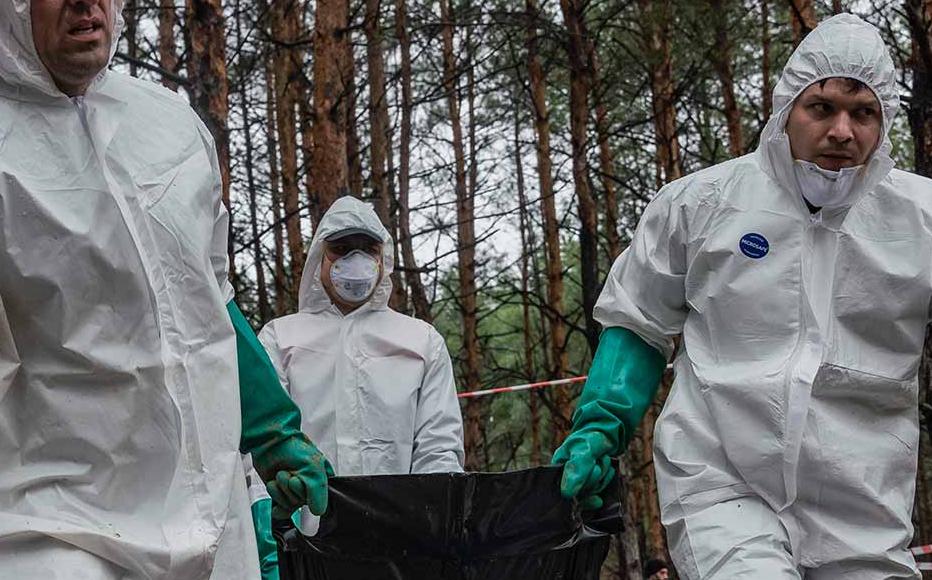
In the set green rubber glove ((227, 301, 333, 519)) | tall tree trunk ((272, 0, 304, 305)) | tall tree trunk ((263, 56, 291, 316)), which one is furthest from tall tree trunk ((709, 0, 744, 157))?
green rubber glove ((227, 301, 333, 519))

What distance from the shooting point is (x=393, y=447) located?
→ 7.52 meters

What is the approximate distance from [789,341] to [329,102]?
849 cm

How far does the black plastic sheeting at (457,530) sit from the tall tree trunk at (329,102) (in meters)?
7.07

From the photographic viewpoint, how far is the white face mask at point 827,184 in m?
4.48

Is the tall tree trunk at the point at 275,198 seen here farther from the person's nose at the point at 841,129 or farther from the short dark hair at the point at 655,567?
the person's nose at the point at 841,129

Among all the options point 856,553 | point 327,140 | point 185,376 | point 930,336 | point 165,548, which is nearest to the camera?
point 165,548

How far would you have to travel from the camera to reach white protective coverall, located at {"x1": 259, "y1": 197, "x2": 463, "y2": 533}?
24.5 feet

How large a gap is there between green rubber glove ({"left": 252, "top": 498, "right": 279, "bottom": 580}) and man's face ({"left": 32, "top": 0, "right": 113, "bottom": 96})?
2.51 m

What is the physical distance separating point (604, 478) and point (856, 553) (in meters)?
0.93

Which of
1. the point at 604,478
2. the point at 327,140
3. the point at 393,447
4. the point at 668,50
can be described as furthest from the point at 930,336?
the point at 668,50

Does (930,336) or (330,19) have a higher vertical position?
(330,19)

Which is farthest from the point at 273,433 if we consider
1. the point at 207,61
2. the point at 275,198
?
the point at 275,198

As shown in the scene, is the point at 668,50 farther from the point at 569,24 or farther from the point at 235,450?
the point at 235,450

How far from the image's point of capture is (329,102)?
12.5 meters
